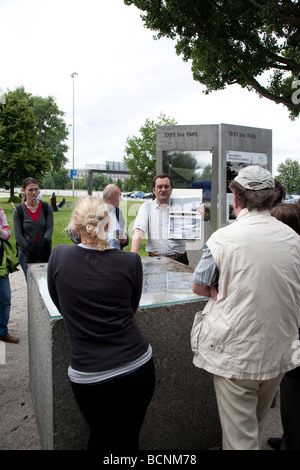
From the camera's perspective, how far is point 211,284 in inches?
74.3

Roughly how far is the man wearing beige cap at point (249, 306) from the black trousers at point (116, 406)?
0.36m

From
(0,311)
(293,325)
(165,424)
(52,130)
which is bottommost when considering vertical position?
(165,424)

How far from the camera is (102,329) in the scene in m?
1.75

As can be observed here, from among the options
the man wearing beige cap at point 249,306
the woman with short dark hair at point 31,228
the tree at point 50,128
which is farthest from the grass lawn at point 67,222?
the tree at point 50,128

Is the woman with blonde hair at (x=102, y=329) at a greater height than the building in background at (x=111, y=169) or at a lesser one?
lesser

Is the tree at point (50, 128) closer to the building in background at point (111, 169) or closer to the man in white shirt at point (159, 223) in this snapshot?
the building in background at point (111, 169)

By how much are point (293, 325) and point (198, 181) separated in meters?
4.71

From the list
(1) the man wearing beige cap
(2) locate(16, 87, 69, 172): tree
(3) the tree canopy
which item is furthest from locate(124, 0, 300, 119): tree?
(2) locate(16, 87, 69, 172): tree

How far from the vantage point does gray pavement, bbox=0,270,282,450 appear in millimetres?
2848

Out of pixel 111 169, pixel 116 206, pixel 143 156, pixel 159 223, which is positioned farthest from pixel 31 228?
pixel 143 156

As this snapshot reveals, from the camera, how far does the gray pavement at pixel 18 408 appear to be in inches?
112

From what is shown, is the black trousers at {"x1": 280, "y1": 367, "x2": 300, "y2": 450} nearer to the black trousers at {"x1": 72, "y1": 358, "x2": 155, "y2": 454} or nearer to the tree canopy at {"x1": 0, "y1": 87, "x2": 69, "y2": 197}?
the black trousers at {"x1": 72, "y1": 358, "x2": 155, "y2": 454}

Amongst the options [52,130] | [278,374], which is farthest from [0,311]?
[52,130]
